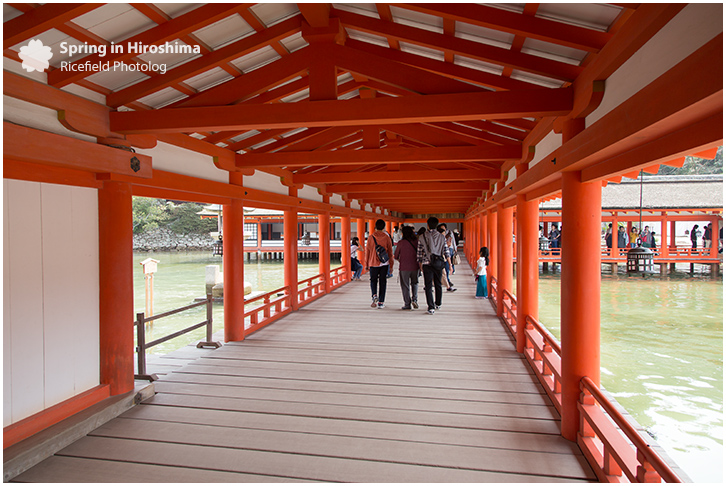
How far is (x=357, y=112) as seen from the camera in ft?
10.0

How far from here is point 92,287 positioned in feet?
11.0

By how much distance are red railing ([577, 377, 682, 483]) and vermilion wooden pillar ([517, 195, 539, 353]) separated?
2083 millimetres

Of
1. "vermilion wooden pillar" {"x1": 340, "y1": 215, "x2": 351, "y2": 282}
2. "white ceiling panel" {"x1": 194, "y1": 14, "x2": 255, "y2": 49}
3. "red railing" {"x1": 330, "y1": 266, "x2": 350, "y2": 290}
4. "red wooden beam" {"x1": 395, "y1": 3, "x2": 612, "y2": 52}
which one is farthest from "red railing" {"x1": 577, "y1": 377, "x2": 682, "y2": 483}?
"vermilion wooden pillar" {"x1": 340, "y1": 215, "x2": 351, "y2": 282}

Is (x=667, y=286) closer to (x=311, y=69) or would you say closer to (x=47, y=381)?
(x=311, y=69)

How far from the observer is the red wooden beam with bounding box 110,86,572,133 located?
286 cm

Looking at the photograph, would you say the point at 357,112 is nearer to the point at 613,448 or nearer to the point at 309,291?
the point at 613,448

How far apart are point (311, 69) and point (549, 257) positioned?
1731cm

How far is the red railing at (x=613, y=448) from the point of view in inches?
74.2

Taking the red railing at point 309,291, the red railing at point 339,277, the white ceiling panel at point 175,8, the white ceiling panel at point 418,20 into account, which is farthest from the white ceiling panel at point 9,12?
the red railing at point 339,277

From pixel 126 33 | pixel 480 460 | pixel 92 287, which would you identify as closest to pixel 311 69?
pixel 126 33

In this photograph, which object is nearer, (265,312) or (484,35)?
(484,35)

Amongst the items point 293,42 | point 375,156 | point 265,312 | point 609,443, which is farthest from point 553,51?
point 265,312

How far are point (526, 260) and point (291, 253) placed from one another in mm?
4380

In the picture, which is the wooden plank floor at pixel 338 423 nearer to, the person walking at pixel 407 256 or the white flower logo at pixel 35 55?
the person walking at pixel 407 256
